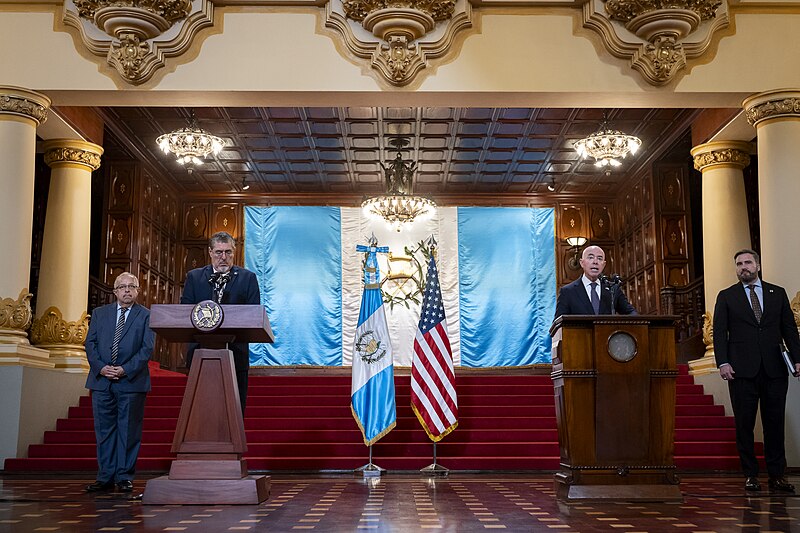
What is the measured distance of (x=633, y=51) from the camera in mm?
8180

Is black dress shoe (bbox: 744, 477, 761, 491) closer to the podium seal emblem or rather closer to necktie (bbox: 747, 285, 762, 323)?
necktie (bbox: 747, 285, 762, 323)

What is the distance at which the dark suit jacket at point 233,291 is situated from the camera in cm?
543

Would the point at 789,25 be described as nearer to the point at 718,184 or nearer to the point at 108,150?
the point at 718,184

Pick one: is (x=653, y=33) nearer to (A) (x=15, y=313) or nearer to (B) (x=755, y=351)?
(B) (x=755, y=351)

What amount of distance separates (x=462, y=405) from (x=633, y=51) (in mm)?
4460

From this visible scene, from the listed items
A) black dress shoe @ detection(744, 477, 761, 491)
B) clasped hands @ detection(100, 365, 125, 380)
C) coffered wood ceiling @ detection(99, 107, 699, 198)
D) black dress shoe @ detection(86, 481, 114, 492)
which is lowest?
black dress shoe @ detection(86, 481, 114, 492)

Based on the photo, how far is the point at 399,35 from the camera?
26.7 ft

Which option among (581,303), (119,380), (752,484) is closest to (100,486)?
(119,380)

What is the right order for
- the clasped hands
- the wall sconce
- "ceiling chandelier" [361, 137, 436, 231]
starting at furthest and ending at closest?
the wall sconce → "ceiling chandelier" [361, 137, 436, 231] → the clasped hands

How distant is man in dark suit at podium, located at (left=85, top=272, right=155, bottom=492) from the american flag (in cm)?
323

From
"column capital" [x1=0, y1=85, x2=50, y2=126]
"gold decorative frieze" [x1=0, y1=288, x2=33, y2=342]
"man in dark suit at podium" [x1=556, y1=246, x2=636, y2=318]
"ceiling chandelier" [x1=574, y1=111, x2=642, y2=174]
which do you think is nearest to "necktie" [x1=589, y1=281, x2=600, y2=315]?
"man in dark suit at podium" [x1=556, y1=246, x2=636, y2=318]

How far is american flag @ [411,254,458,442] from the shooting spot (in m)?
8.55

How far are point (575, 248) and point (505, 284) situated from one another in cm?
151

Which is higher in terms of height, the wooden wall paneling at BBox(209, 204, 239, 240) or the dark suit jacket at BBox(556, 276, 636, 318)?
the wooden wall paneling at BBox(209, 204, 239, 240)
